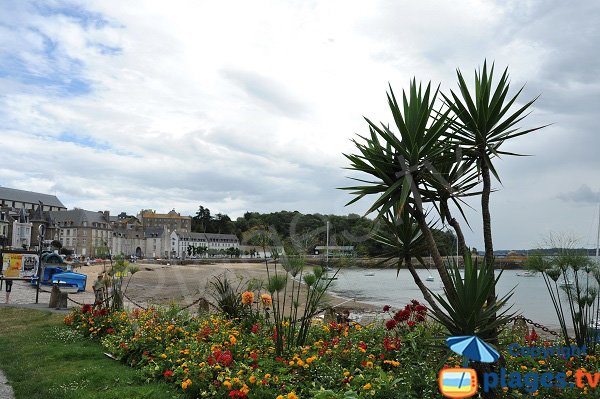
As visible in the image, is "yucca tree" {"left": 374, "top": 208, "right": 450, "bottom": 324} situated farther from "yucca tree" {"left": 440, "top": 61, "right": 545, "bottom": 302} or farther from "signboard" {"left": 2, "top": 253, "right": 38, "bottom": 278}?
"signboard" {"left": 2, "top": 253, "right": 38, "bottom": 278}

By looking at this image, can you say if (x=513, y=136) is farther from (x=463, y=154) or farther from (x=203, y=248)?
(x=203, y=248)

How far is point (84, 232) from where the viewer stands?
388ft

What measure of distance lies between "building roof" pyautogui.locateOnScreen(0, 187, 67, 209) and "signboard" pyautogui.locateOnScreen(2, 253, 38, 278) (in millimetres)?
102006

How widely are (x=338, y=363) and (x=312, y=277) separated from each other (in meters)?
1.37

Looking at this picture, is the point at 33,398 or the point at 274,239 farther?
the point at 274,239

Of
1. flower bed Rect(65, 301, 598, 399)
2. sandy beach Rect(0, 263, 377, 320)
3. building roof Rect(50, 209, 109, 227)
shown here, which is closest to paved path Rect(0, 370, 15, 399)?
flower bed Rect(65, 301, 598, 399)

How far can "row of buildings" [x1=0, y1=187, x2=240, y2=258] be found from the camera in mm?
101188

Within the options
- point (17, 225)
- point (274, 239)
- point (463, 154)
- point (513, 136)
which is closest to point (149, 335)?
point (274, 239)

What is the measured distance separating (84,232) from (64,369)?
12139 centimetres

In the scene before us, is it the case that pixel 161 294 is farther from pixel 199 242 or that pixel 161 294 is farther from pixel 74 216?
pixel 199 242

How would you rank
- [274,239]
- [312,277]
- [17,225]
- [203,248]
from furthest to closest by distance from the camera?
[203,248], [17,225], [274,239], [312,277]

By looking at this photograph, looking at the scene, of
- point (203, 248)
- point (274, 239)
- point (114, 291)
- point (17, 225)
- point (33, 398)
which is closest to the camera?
point (33, 398)

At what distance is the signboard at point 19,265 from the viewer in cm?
2616

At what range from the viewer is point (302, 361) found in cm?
541
